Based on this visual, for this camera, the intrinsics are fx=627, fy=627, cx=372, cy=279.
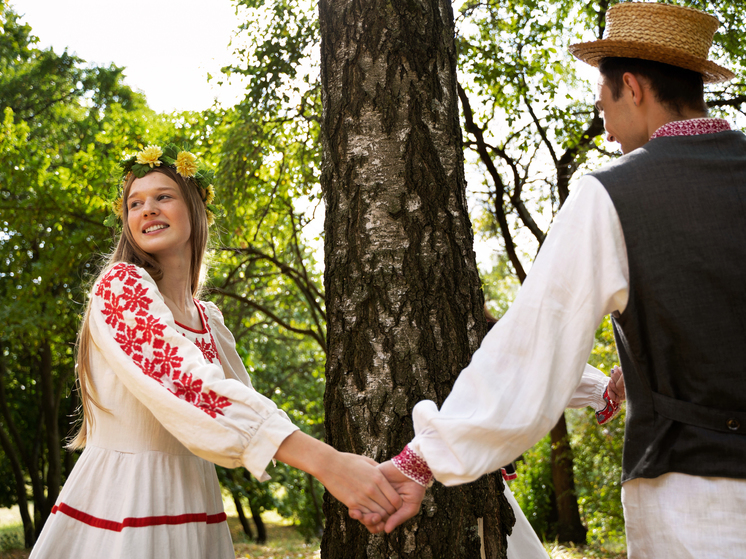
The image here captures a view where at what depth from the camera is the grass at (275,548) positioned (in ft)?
26.2

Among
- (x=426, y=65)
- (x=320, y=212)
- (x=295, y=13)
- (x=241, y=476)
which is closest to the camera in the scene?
(x=426, y=65)

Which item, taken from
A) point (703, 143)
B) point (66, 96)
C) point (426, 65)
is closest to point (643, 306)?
point (703, 143)

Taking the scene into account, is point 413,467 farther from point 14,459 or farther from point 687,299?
point 14,459

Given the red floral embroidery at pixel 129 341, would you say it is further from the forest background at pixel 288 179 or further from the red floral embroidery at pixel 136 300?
the forest background at pixel 288 179

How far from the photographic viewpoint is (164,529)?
1.72 m

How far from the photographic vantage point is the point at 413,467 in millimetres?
1553

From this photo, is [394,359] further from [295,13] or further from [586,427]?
[586,427]

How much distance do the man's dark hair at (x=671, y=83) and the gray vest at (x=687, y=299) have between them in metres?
0.17

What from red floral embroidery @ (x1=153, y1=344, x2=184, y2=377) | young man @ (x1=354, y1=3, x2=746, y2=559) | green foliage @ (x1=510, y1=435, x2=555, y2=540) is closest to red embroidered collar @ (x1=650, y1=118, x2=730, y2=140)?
young man @ (x1=354, y1=3, x2=746, y2=559)

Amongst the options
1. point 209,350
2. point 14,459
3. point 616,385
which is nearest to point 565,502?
point 616,385

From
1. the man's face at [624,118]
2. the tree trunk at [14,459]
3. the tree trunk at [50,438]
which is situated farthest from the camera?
the tree trunk at [14,459]

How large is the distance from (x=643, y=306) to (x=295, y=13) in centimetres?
687

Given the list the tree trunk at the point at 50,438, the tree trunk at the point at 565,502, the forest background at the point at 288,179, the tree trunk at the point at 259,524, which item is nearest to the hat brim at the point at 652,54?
the forest background at the point at 288,179

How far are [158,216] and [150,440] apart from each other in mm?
740
